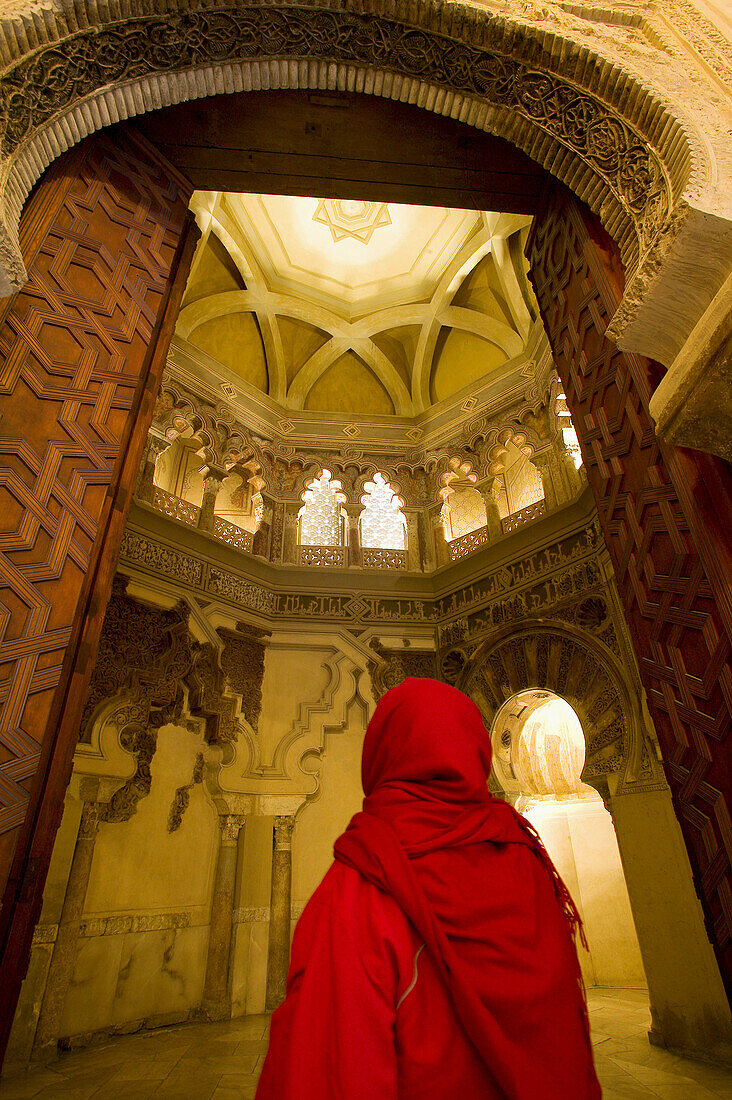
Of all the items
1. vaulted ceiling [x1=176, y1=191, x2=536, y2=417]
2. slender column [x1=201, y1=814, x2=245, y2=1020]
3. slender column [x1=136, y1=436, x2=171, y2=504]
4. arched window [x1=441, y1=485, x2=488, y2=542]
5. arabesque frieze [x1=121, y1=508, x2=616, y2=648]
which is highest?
vaulted ceiling [x1=176, y1=191, x2=536, y2=417]

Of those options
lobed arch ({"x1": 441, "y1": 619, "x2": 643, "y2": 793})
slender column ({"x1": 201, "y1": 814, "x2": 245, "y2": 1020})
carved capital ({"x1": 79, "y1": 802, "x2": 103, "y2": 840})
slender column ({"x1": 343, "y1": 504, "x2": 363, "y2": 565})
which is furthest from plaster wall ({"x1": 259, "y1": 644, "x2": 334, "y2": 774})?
carved capital ({"x1": 79, "y1": 802, "x2": 103, "y2": 840})

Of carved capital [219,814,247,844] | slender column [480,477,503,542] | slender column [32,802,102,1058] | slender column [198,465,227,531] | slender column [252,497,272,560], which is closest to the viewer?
slender column [32,802,102,1058]

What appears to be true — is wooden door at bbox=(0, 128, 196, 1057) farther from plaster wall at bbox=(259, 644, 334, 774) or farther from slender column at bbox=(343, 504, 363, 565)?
slender column at bbox=(343, 504, 363, 565)

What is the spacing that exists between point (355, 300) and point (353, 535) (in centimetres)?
339

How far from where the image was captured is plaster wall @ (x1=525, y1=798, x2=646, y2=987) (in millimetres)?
7082

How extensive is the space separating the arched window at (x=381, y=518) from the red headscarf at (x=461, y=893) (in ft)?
20.8

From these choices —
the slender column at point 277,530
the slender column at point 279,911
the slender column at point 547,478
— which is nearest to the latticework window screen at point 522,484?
the slender column at point 547,478

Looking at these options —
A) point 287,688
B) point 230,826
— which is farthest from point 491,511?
point 230,826

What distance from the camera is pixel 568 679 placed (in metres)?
5.42

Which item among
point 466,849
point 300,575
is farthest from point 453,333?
point 466,849

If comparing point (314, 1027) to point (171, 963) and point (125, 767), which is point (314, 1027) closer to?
point (125, 767)

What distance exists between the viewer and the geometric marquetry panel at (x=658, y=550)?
178 cm

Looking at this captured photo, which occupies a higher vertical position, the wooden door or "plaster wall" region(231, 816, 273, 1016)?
the wooden door

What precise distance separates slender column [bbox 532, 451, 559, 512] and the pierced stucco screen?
2401mm
